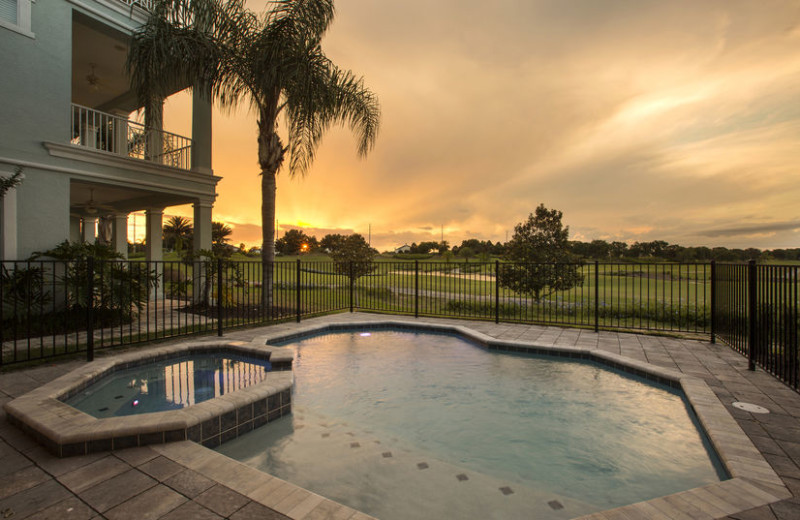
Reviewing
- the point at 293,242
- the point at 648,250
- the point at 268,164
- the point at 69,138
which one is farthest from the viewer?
the point at 293,242

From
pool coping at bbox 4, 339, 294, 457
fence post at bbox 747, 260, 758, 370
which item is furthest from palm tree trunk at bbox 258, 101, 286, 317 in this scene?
fence post at bbox 747, 260, 758, 370

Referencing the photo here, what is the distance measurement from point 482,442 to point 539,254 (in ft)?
35.3

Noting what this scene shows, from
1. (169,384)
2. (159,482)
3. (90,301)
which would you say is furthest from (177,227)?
(159,482)

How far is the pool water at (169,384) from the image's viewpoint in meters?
3.75

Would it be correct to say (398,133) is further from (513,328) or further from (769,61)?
(769,61)

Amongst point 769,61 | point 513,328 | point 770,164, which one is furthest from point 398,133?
point 770,164

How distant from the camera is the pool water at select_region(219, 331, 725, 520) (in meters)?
2.50

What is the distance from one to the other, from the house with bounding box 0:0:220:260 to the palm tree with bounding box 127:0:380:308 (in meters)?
1.24

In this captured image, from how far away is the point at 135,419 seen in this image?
2701 millimetres

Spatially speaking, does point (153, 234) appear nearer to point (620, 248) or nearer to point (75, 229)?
point (75, 229)

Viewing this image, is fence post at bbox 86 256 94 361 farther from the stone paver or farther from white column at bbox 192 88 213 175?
white column at bbox 192 88 213 175

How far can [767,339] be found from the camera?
4.16 m

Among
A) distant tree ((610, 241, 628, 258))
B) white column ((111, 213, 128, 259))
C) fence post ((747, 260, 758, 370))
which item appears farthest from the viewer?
distant tree ((610, 241, 628, 258))

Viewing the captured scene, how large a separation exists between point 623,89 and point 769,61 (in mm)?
2988
